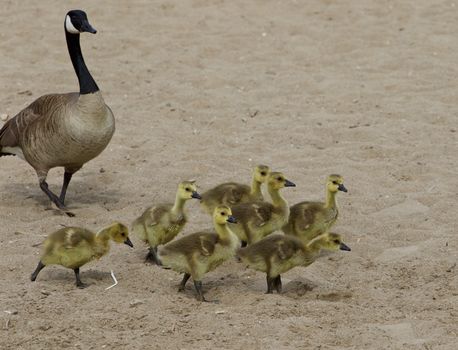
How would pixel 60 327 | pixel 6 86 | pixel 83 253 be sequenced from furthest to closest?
pixel 6 86
pixel 83 253
pixel 60 327

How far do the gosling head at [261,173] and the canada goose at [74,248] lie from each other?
4.65 feet

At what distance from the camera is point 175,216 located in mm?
7293

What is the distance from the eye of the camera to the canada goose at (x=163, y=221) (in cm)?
726

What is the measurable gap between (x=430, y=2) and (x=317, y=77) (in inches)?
139

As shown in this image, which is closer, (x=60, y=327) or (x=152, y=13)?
(x=60, y=327)

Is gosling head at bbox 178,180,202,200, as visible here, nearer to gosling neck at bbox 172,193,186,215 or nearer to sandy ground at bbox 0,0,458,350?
gosling neck at bbox 172,193,186,215

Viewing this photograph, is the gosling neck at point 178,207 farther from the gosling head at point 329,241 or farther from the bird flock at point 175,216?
the gosling head at point 329,241

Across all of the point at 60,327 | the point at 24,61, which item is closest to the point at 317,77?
the point at 24,61

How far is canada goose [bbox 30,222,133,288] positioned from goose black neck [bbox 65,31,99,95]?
2.09 meters

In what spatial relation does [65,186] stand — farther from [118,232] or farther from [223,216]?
[223,216]

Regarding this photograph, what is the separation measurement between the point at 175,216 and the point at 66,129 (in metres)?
1.71

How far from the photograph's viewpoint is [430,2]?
48.8ft

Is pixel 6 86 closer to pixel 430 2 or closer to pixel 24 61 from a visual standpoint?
pixel 24 61

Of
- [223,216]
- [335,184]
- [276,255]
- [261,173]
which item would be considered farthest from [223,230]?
[335,184]
